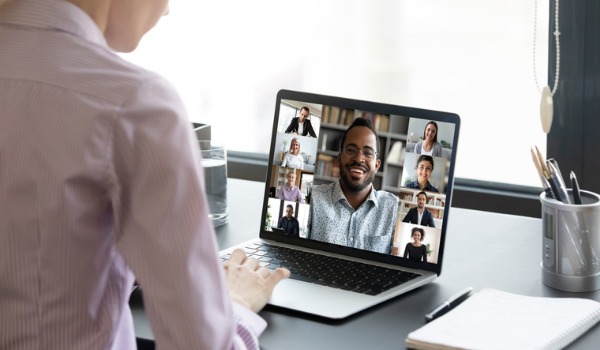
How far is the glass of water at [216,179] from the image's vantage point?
1.68 m

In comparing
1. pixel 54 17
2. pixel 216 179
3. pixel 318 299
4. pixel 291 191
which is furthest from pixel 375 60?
pixel 54 17

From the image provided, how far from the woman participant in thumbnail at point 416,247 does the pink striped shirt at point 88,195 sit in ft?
2.01

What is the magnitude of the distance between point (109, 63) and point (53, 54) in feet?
0.18

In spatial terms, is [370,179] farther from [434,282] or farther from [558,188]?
[558,188]

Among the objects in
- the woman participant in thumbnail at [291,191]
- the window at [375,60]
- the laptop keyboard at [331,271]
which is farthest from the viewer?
the window at [375,60]

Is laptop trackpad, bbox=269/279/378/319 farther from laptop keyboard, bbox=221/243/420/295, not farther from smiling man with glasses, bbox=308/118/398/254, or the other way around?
smiling man with glasses, bbox=308/118/398/254

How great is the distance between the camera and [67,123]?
82 centimetres

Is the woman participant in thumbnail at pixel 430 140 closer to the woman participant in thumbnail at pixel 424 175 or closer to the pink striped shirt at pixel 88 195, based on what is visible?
the woman participant in thumbnail at pixel 424 175

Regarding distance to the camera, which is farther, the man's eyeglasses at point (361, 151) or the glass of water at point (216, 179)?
the glass of water at point (216, 179)

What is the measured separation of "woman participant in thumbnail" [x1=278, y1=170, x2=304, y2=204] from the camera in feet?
5.00

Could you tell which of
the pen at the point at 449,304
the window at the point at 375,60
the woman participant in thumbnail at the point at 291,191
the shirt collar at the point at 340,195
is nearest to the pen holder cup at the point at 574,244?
the pen at the point at 449,304

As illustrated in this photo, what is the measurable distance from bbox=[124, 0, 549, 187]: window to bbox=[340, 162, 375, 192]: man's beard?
1026 millimetres

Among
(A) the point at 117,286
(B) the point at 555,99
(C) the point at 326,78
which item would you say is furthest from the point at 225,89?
(A) the point at 117,286

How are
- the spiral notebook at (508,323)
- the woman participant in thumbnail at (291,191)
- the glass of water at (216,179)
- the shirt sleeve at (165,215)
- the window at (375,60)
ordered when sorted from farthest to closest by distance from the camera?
the window at (375,60), the glass of water at (216,179), the woman participant in thumbnail at (291,191), the spiral notebook at (508,323), the shirt sleeve at (165,215)
